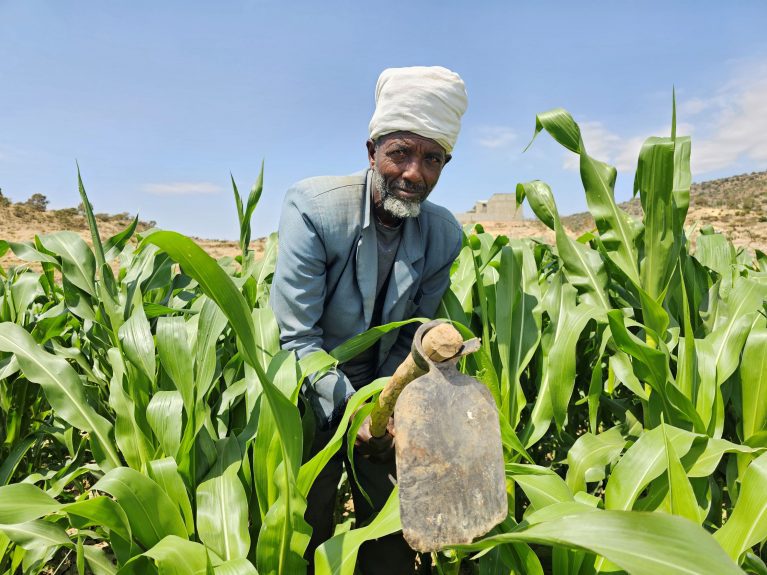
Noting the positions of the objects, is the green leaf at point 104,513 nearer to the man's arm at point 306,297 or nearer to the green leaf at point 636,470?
the man's arm at point 306,297

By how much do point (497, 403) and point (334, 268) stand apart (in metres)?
0.60

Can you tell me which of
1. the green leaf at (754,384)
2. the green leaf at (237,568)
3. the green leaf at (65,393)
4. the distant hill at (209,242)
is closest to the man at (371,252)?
the green leaf at (237,568)

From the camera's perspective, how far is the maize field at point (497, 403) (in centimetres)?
89

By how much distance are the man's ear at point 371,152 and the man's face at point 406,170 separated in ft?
0.24

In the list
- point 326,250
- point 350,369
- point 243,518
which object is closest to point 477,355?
point 350,369

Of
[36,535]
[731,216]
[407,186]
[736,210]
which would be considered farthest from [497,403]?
[736,210]

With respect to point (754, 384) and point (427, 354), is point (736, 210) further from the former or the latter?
point (427, 354)

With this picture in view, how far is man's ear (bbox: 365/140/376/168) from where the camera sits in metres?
1.47

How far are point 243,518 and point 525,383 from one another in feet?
3.53

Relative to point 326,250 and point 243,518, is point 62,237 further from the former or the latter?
point 243,518

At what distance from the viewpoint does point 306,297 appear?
137cm

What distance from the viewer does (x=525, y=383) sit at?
1.78 metres

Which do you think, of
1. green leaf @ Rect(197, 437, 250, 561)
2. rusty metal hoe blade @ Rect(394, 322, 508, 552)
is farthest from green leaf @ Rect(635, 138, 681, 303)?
green leaf @ Rect(197, 437, 250, 561)

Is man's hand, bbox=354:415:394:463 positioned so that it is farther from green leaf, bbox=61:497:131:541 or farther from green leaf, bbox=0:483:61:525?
green leaf, bbox=0:483:61:525
